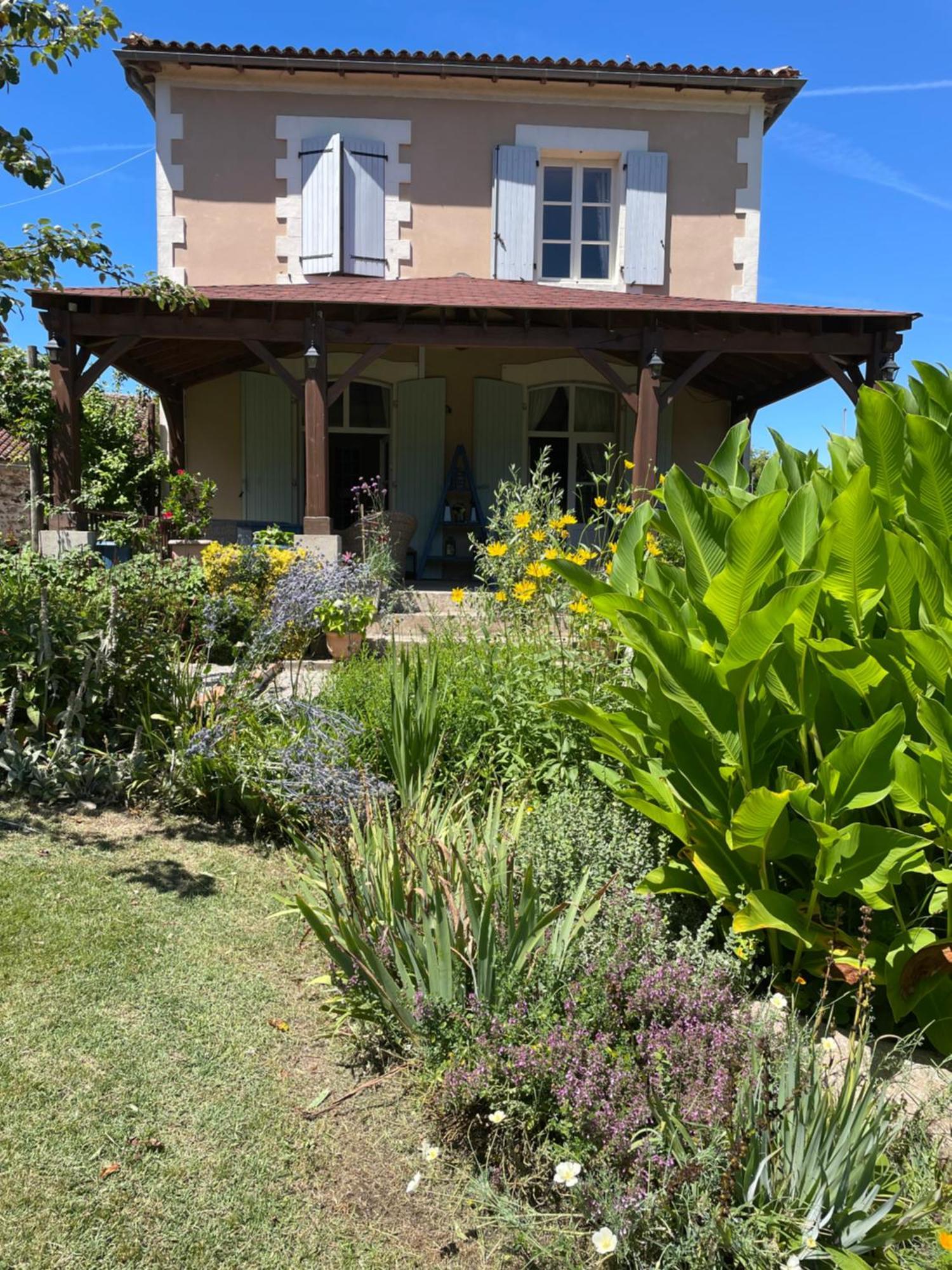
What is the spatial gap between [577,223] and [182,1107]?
12.0 m

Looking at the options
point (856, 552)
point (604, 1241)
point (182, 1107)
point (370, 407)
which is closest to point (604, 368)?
point (370, 407)

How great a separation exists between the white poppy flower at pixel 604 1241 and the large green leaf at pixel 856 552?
150cm

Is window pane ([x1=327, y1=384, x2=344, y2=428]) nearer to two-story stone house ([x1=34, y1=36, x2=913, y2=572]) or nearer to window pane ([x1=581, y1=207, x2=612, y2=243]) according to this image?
two-story stone house ([x1=34, y1=36, x2=913, y2=572])

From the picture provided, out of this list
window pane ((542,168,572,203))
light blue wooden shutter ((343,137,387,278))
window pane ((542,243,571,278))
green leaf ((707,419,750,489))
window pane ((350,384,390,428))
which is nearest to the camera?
green leaf ((707,419,750,489))

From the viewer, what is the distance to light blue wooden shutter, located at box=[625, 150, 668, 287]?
11.4 meters

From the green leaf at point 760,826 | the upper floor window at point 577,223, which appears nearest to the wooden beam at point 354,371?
the upper floor window at point 577,223

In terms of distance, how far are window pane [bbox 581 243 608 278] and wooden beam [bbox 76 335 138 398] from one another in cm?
607

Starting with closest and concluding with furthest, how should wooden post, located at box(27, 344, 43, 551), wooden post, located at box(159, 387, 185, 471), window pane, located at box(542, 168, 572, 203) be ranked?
wooden post, located at box(27, 344, 43, 551)
wooden post, located at box(159, 387, 185, 471)
window pane, located at box(542, 168, 572, 203)

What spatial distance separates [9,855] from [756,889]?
9.31ft

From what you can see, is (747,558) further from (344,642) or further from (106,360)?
(106,360)

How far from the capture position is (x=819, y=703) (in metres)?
2.51

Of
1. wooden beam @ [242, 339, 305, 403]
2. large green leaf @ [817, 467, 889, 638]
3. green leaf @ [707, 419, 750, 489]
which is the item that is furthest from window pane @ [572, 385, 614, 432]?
large green leaf @ [817, 467, 889, 638]

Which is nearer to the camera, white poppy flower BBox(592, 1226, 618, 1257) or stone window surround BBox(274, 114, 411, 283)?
white poppy flower BBox(592, 1226, 618, 1257)

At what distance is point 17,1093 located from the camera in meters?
2.20
